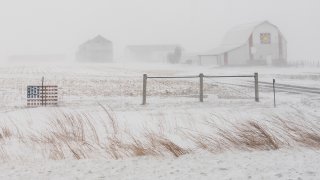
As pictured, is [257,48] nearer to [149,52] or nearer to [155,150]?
[149,52]

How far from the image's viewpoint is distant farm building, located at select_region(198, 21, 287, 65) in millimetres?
64875

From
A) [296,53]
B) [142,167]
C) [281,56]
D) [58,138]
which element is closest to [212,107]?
[58,138]

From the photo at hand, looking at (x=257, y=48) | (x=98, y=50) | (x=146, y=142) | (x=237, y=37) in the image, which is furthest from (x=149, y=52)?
(x=146, y=142)

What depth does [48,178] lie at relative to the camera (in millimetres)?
5762

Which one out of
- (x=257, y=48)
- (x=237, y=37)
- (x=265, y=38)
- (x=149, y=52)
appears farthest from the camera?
(x=149, y=52)

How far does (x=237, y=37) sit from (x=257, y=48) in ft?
16.0

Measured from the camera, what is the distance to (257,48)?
6531cm

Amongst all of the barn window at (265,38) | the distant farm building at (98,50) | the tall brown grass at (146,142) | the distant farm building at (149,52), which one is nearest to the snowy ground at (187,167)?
the tall brown grass at (146,142)

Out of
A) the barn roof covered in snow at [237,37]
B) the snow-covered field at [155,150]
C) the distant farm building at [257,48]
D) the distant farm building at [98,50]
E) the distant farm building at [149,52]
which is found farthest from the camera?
the distant farm building at [149,52]

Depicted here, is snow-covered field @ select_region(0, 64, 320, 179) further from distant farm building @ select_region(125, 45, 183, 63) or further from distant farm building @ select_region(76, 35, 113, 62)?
distant farm building @ select_region(125, 45, 183, 63)

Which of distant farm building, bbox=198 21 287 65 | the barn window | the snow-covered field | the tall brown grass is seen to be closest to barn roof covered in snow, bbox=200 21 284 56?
distant farm building, bbox=198 21 287 65

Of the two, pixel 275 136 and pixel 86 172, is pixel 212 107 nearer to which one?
pixel 275 136

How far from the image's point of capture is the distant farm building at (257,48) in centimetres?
6488

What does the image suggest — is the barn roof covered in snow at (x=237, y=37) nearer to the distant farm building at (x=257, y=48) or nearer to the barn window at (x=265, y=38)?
the distant farm building at (x=257, y=48)
